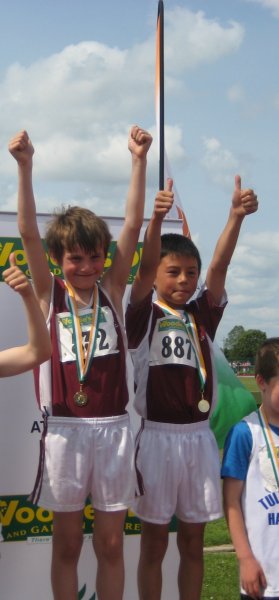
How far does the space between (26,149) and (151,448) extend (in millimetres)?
1400

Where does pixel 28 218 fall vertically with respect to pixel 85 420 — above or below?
above

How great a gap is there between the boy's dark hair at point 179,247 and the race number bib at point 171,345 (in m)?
0.32

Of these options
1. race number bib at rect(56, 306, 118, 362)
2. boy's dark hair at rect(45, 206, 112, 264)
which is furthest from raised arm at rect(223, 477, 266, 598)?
boy's dark hair at rect(45, 206, 112, 264)

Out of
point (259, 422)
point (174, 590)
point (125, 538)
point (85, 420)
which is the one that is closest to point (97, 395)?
point (85, 420)

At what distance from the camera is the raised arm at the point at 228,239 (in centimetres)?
337

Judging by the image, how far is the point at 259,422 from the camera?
287 centimetres

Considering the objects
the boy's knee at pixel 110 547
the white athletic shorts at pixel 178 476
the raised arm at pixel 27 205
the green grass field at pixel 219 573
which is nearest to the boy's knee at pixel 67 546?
the boy's knee at pixel 110 547

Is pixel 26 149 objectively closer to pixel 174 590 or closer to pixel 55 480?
pixel 55 480

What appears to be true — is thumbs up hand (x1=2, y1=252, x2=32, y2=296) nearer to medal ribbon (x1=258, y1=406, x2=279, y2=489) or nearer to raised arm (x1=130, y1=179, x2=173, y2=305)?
raised arm (x1=130, y1=179, x2=173, y2=305)

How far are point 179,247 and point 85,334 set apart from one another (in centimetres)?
68

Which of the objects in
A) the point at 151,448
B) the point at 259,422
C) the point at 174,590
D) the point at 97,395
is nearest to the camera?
the point at 259,422

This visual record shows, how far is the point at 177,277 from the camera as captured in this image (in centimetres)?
343

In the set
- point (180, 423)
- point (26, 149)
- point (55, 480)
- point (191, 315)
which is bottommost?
point (55, 480)

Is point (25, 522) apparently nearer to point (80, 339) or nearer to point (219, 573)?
point (80, 339)
